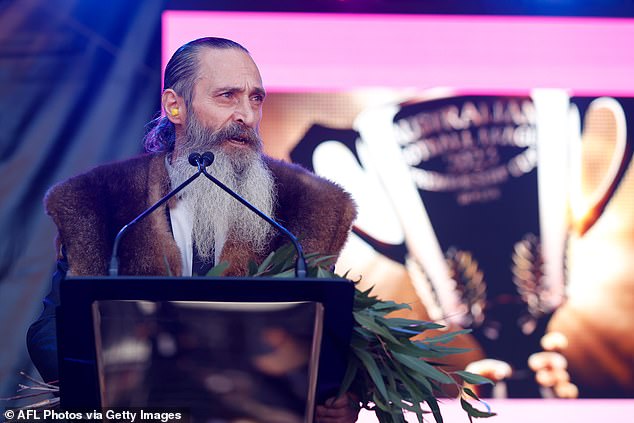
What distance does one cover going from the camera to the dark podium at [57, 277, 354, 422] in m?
1.46

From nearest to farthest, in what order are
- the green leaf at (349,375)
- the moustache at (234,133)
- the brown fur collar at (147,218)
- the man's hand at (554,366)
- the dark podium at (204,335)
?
the dark podium at (204,335) < the green leaf at (349,375) < the brown fur collar at (147,218) < the moustache at (234,133) < the man's hand at (554,366)

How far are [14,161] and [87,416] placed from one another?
2.80 meters

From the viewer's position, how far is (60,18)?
4.05m

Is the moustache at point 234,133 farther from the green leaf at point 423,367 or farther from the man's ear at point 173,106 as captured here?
the green leaf at point 423,367

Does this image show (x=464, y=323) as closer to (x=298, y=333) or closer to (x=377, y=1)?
(x=377, y=1)

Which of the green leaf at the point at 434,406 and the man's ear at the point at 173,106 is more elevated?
→ the man's ear at the point at 173,106

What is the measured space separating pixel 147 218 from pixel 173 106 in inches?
17.8

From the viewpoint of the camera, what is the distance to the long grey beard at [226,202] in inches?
104

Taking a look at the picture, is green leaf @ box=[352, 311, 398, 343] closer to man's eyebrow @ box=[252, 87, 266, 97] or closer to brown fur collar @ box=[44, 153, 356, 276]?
brown fur collar @ box=[44, 153, 356, 276]

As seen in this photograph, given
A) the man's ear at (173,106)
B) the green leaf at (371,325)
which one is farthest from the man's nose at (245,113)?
the green leaf at (371,325)

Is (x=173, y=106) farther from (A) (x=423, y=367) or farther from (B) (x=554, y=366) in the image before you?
(B) (x=554, y=366)

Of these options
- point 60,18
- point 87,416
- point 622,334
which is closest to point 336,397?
point 87,416

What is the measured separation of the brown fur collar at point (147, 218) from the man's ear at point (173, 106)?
0.45 feet

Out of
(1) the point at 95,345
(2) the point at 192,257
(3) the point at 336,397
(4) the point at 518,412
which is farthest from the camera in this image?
(4) the point at 518,412
